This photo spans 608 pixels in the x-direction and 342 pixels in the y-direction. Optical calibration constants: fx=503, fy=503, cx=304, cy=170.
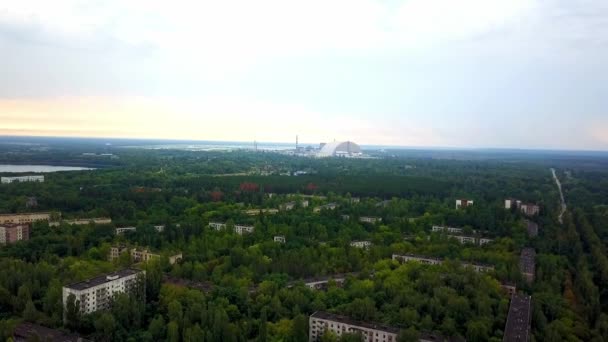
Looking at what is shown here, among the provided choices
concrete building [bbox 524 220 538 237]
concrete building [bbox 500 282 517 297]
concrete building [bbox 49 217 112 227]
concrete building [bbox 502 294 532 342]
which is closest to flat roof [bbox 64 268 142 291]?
concrete building [bbox 49 217 112 227]

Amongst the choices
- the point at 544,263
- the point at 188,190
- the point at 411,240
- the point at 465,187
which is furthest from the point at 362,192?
the point at 544,263

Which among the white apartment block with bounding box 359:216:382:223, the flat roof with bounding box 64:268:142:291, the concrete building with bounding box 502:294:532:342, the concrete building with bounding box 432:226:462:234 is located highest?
the flat roof with bounding box 64:268:142:291

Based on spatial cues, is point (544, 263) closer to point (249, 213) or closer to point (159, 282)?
point (159, 282)

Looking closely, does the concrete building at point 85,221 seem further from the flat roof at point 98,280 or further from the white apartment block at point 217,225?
the flat roof at point 98,280

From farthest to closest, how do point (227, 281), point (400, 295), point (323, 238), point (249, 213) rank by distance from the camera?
point (249, 213), point (323, 238), point (227, 281), point (400, 295)

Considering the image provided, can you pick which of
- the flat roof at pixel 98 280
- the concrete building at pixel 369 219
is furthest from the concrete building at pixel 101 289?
the concrete building at pixel 369 219

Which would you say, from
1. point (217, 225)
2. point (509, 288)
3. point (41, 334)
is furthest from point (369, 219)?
point (41, 334)

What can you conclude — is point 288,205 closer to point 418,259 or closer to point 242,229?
point 242,229

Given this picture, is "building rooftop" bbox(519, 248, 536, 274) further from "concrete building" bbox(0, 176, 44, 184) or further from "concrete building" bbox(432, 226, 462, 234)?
"concrete building" bbox(0, 176, 44, 184)
